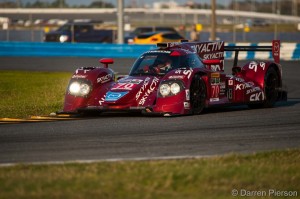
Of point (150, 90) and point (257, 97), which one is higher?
point (150, 90)

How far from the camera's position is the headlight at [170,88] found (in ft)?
52.4

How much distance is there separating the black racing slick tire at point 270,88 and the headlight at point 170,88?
2.86 metres

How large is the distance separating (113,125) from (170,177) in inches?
208

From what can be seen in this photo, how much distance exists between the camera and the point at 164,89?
16.0m

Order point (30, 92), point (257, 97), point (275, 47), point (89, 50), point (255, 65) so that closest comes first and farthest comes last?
point (257, 97) < point (255, 65) < point (275, 47) < point (30, 92) < point (89, 50)

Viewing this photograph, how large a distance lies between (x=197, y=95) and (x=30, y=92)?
24.6ft

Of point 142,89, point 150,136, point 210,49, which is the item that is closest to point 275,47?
point 210,49

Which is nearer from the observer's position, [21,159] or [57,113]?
[21,159]

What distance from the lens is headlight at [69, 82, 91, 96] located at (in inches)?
646

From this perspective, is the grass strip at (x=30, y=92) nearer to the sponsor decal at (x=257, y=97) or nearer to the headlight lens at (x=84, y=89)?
the headlight lens at (x=84, y=89)

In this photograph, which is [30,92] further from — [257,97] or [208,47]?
[257,97]

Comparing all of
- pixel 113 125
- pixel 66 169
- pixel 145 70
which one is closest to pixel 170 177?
pixel 66 169

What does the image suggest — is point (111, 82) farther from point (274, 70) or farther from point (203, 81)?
point (274, 70)

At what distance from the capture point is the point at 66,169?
10.1m
